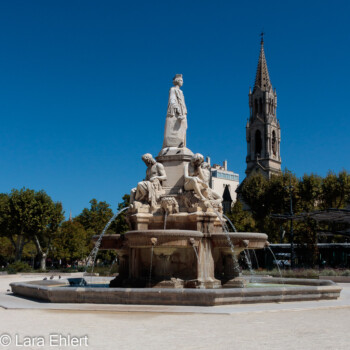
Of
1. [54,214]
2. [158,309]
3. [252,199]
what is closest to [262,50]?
[252,199]

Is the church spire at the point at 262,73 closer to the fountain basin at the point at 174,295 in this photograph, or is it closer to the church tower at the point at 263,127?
the church tower at the point at 263,127

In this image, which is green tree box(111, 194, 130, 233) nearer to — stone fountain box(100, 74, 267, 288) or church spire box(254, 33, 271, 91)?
stone fountain box(100, 74, 267, 288)

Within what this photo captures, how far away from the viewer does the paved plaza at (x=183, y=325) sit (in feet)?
23.4

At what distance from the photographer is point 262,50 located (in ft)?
364

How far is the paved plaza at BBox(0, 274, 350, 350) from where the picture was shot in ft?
23.4

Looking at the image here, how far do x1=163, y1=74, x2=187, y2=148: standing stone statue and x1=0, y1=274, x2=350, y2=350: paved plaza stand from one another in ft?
23.5

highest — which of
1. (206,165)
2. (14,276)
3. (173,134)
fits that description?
(173,134)

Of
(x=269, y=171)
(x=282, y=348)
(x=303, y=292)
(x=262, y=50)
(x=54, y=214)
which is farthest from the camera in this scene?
(x=262, y=50)

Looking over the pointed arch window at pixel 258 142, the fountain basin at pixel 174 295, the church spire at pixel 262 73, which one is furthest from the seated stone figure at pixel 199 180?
the church spire at pixel 262 73

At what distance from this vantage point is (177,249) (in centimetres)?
1403

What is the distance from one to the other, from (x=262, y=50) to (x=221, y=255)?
10281cm

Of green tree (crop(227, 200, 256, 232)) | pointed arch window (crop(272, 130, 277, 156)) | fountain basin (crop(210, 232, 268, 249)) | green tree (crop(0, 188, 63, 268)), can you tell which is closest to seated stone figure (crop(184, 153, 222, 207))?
fountain basin (crop(210, 232, 268, 249))

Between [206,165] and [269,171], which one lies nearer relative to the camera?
[206,165]

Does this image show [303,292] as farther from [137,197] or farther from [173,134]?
[173,134]
